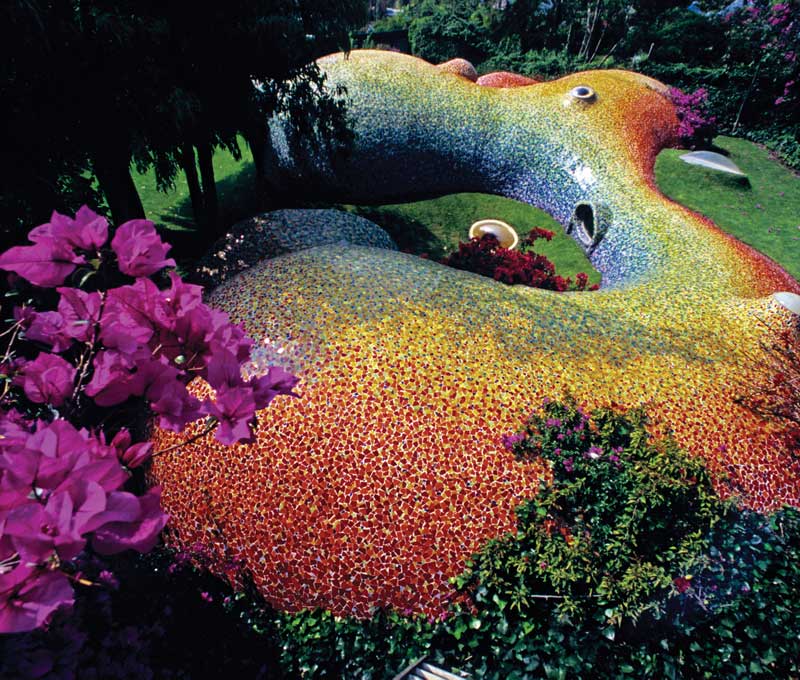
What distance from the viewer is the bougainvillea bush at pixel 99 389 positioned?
1.23 metres

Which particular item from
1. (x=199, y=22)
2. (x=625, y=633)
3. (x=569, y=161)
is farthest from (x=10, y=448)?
(x=569, y=161)

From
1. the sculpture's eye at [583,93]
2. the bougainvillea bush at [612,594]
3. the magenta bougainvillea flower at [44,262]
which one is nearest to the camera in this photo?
the magenta bougainvillea flower at [44,262]

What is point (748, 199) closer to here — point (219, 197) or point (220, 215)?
point (220, 215)

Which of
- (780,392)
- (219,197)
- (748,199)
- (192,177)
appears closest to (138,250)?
(780,392)

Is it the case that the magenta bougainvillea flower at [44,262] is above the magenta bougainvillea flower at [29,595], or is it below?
above

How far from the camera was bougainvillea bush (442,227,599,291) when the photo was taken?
10.3 metres

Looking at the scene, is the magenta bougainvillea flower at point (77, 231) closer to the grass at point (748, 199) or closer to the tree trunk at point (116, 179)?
the tree trunk at point (116, 179)

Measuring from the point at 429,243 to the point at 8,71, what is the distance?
8.54m

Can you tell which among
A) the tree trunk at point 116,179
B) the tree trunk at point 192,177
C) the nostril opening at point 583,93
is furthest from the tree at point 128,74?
the nostril opening at point 583,93

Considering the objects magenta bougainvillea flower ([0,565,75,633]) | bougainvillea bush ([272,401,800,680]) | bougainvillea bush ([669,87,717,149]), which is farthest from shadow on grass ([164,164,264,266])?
bougainvillea bush ([669,87,717,149])

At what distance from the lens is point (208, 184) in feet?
33.7

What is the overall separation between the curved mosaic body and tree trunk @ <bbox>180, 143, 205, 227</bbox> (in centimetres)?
410

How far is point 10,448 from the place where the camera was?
1.36 metres

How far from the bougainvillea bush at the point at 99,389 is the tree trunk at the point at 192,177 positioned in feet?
24.4
